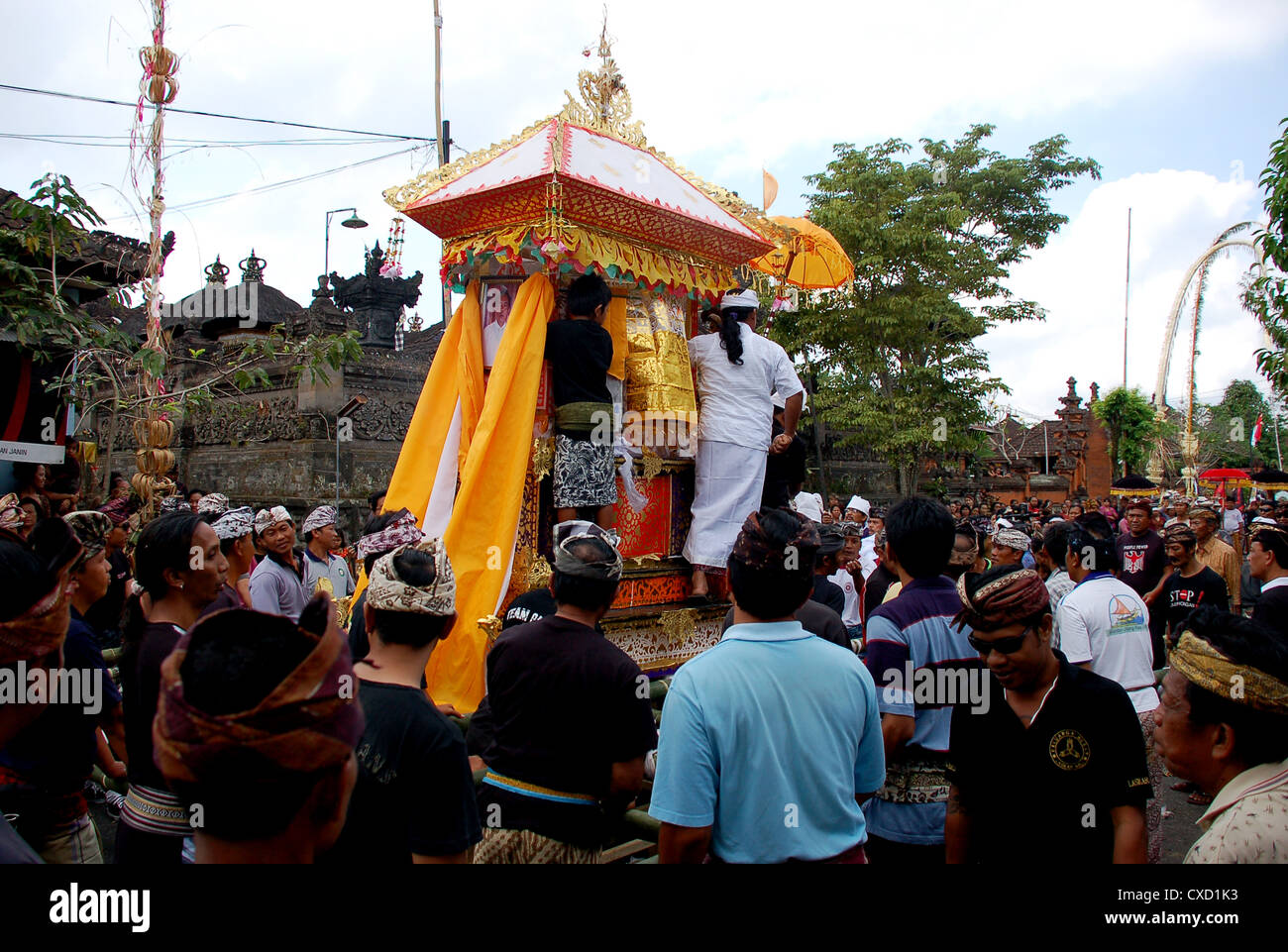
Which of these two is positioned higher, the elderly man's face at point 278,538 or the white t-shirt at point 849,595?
the elderly man's face at point 278,538

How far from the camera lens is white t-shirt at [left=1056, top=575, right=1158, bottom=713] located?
444cm

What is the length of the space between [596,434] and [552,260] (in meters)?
1.16

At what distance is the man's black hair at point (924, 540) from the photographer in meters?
3.09

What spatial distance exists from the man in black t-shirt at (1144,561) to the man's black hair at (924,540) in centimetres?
509

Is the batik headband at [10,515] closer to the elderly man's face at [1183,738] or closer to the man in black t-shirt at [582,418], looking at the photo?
the man in black t-shirt at [582,418]

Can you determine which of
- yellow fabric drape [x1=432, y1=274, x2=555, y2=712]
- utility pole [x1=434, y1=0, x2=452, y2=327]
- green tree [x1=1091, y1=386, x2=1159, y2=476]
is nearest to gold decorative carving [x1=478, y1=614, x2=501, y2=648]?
yellow fabric drape [x1=432, y1=274, x2=555, y2=712]

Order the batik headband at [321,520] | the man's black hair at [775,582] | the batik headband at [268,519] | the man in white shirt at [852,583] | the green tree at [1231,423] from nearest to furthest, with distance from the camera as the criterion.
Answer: the man's black hair at [775,582], the batik headband at [268,519], the batik headband at [321,520], the man in white shirt at [852,583], the green tree at [1231,423]

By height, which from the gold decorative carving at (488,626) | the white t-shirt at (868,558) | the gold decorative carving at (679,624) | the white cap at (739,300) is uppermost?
the white cap at (739,300)

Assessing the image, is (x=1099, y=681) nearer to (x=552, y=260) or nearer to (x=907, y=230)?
(x=552, y=260)

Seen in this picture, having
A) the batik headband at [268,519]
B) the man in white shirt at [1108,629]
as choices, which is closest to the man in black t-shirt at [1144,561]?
the man in white shirt at [1108,629]

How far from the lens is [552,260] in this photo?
18.1 ft

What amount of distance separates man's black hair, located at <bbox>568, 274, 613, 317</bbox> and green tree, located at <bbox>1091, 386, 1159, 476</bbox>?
95.2 ft

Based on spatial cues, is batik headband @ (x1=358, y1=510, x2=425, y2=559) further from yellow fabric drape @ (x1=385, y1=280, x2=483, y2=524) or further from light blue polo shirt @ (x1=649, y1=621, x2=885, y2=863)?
yellow fabric drape @ (x1=385, y1=280, x2=483, y2=524)
